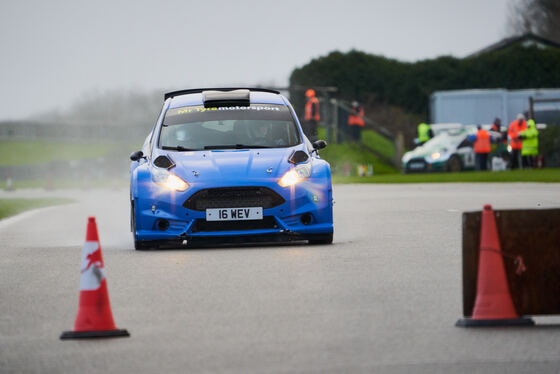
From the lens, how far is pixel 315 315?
26.7 ft

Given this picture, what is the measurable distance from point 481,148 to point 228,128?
2470cm

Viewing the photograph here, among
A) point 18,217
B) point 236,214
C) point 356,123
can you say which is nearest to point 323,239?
point 236,214

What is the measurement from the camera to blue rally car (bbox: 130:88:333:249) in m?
12.4

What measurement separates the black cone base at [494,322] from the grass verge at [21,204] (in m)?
14.9

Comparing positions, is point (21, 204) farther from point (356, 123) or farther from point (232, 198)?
point (356, 123)

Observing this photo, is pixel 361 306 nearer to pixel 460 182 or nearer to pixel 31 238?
pixel 31 238

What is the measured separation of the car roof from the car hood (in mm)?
1259

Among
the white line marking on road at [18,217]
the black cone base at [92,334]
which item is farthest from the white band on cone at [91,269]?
the white line marking on road at [18,217]

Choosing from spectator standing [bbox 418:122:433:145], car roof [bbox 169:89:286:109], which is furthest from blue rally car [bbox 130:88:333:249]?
spectator standing [bbox 418:122:433:145]

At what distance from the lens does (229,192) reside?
12414 mm

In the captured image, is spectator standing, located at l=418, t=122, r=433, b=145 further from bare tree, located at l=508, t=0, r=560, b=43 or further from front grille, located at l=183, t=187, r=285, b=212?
bare tree, located at l=508, t=0, r=560, b=43

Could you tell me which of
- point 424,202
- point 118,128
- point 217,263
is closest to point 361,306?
point 217,263

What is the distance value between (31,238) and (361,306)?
820 centimetres

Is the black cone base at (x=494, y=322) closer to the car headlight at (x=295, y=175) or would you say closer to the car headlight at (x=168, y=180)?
the car headlight at (x=295, y=175)
